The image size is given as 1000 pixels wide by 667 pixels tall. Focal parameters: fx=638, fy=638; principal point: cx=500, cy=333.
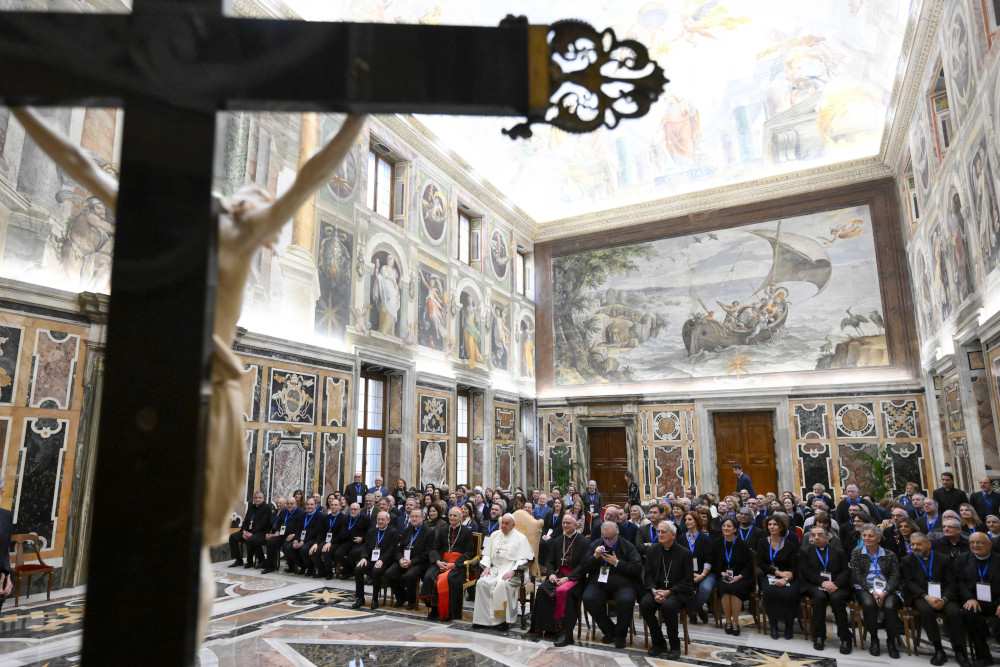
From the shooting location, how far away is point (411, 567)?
8.94 meters

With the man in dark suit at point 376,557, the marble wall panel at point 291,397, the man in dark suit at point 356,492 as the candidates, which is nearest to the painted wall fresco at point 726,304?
the man in dark suit at point 356,492

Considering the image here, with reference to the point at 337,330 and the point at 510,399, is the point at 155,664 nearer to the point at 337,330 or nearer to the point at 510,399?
the point at 337,330

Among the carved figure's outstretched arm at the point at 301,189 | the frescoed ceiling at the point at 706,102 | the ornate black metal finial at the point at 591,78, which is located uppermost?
the frescoed ceiling at the point at 706,102

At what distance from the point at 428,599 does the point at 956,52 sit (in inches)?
497

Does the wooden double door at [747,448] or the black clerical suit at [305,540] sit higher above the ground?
the wooden double door at [747,448]

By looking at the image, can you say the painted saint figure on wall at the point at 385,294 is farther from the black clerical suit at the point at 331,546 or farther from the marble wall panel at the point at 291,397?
the black clerical suit at the point at 331,546

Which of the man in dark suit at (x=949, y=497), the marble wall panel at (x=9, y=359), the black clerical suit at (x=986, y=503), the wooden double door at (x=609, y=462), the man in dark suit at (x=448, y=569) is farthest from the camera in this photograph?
the wooden double door at (x=609, y=462)

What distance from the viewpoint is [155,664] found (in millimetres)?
1406

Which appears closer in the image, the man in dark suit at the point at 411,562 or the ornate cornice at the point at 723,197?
the man in dark suit at the point at 411,562

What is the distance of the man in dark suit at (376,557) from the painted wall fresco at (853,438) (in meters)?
14.0

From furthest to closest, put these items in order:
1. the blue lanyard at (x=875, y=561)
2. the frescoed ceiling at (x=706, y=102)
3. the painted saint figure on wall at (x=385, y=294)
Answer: the frescoed ceiling at (x=706, y=102), the painted saint figure on wall at (x=385, y=294), the blue lanyard at (x=875, y=561)

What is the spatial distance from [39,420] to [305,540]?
4313mm

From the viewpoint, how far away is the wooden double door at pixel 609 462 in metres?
21.6

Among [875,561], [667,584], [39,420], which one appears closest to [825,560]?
[875,561]
